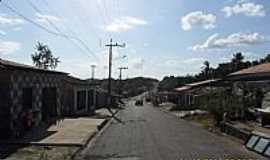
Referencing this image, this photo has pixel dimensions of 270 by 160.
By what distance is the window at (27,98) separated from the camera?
2197cm

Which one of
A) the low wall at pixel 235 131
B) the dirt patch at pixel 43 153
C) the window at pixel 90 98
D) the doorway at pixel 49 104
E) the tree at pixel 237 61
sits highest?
the tree at pixel 237 61

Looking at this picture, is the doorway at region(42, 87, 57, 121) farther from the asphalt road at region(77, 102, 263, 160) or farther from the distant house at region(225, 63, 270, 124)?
the distant house at region(225, 63, 270, 124)

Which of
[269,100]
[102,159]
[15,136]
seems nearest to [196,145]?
[102,159]

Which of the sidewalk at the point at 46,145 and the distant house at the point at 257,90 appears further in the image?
the distant house at the point at 257,90

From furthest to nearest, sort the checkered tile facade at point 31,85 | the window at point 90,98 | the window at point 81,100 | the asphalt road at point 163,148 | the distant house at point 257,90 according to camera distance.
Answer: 1. the window at point 90,98
2. the window at point 81,100
3. the distant house at point 257,90
4. the checkered tile facade at point 31,85
5. the asphalt road at point 163,148

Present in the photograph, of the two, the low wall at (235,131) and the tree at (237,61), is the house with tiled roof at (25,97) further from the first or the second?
the tree at (237,61)

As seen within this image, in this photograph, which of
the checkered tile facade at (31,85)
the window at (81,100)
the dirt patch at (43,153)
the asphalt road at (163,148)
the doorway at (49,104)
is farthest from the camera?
the window at (81,100)

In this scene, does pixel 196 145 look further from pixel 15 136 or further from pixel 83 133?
pixel 15 136

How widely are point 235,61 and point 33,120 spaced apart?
7633 centimetres

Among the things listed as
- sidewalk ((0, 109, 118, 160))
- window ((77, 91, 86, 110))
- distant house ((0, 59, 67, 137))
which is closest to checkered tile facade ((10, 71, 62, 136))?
distant house ((0, 59, 67, 137))

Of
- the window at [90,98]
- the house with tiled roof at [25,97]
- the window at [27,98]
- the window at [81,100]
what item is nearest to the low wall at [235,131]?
the house with tiled roof at [25,97]

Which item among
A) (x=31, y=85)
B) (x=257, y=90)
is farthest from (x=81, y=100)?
(x=31, y=85)

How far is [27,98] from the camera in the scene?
2277cm

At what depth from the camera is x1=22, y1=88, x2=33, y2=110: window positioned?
72.1ft
